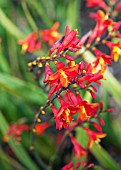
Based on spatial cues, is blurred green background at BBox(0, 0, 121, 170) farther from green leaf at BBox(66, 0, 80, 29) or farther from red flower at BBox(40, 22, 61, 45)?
red flower at BBox(40, 22, 61, 45)

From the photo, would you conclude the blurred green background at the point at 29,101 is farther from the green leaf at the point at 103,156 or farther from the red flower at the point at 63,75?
the red flower at the point at 63,75

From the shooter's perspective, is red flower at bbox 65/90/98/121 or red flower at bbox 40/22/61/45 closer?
red flower at bbox 65/90/98/121

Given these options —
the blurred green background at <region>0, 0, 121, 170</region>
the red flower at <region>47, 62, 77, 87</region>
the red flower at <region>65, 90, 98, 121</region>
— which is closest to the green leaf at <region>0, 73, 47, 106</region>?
the blurred green background at <region>0, 0, 121, 170</region>

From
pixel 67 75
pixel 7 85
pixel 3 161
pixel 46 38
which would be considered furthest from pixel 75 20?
pixel 67 75

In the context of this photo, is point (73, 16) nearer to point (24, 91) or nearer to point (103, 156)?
point (24, 91)

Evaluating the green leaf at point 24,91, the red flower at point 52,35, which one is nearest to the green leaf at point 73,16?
the red flower at point 52,35

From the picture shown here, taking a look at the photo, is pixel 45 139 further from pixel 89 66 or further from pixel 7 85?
pixel 89 66

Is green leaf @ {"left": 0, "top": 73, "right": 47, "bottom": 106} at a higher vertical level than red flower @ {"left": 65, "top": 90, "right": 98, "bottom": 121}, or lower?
higher

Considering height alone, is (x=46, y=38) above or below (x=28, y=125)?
above
